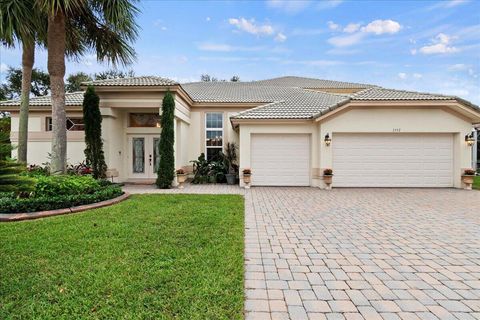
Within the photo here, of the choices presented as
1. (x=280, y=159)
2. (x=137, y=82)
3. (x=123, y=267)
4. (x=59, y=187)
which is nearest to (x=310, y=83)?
(x=280, y=159)

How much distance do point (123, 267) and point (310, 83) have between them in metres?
21.6

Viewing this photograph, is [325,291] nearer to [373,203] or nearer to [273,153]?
[373,203]

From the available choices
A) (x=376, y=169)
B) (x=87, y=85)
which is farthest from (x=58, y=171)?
(x=376, y=169)

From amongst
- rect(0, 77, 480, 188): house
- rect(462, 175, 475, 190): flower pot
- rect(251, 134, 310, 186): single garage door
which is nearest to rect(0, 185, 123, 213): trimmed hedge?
rect(0, 77, 480, 188): house

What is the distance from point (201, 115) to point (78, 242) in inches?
464

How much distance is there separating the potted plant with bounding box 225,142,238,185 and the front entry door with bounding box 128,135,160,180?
12.6ft

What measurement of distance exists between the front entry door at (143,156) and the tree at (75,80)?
23.0 m

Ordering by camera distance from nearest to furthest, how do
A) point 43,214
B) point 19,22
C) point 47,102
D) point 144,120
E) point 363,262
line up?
point 363,262
point 43,214
point 19,22
point 47,102
point 144,120

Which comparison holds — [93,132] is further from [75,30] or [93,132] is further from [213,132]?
[213,132]

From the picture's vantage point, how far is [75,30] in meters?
10.9

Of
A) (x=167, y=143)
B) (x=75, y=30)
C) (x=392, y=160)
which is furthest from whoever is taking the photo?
(x=392, y=160)

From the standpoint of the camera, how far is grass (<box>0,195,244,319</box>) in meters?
2.81

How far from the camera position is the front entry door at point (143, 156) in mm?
14000

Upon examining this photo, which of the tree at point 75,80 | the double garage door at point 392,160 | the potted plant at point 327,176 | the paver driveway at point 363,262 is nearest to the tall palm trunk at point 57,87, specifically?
the paver driveway at point 363,262
